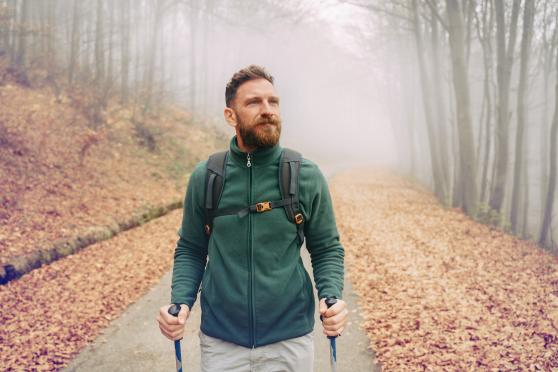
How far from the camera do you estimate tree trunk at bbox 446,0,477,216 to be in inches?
525

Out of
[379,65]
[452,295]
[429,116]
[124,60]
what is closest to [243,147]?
[452,295]

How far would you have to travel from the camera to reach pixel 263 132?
221cm

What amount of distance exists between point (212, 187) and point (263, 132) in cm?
40

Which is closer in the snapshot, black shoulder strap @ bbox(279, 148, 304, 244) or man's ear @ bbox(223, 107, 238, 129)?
black shoulder strap @ bbox(279, 148, 304, 244)

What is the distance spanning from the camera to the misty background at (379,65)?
13469 millimetres

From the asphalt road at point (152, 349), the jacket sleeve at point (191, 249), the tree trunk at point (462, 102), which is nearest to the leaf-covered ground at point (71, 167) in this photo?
the asphalt road at point (152, 349)

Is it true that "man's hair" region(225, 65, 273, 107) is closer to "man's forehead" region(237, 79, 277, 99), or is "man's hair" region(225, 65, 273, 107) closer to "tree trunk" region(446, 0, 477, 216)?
"man's forehead" region(237, 79, 277, 99)

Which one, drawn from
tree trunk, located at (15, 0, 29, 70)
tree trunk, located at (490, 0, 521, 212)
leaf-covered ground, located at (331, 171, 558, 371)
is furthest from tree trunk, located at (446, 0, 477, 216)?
tree trunk, located at (15, 0, 29, 70)

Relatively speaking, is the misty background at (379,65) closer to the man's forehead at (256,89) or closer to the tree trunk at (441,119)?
the tree trunk at (441,119)

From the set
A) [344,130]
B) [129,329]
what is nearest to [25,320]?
[129,329]

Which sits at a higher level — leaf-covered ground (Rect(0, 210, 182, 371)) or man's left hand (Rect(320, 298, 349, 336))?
man's left hand (Rect(320, 298, 349, 336))

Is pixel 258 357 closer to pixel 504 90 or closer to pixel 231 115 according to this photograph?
pixel 231 115

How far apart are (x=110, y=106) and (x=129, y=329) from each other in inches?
530

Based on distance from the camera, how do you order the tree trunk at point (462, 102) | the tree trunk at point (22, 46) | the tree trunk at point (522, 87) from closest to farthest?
the tree trunk at point (522, 87)
the tree trunk at point (462, 102)
the tree trunk at point (22, 46)
